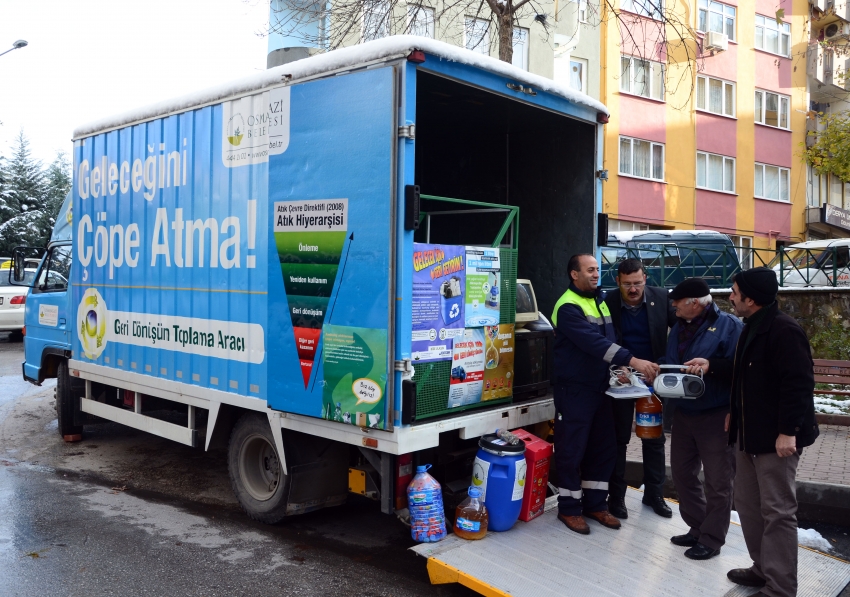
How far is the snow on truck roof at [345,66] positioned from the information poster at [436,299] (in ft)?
3.85

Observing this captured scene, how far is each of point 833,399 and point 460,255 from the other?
7.18 m

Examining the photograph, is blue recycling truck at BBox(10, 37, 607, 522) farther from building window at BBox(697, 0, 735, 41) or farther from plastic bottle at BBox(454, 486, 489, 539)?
building window at BBox(697, 0, 735, 41)

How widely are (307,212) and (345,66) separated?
37.5 inches

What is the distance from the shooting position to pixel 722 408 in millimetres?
4750

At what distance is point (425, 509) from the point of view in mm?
4730

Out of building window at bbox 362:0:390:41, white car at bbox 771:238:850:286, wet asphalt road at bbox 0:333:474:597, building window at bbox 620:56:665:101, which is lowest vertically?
wet asphalt road at bbox 0:333:474:597

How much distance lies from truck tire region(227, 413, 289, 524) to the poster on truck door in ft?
0.97

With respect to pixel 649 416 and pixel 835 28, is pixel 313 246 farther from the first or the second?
pixel 835 28

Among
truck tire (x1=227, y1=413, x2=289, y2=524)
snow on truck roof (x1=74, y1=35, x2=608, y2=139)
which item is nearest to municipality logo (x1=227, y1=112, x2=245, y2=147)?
snow on truck roof (x1=74, y1=35, x2=608, y2=139)

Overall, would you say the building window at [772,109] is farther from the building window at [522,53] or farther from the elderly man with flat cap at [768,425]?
the elderly man with flat cap at [768,425]

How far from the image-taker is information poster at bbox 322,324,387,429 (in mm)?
4582

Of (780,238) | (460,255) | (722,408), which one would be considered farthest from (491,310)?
(780,238)

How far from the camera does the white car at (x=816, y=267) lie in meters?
17.1

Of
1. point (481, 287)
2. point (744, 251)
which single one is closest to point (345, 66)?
point (481, 287)
